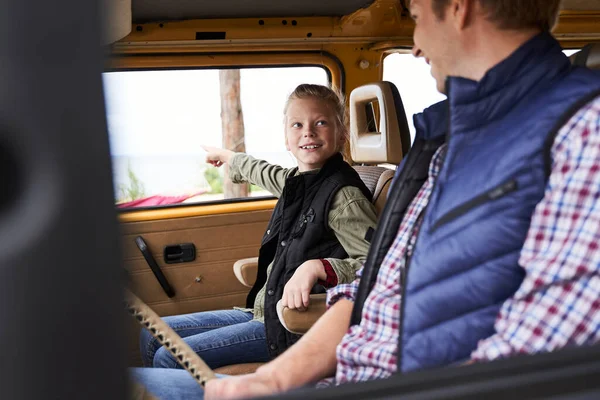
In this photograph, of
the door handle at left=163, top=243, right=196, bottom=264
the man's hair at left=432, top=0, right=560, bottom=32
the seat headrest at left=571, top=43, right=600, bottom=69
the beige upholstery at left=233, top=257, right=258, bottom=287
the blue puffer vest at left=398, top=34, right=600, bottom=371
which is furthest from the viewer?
the door handle at left=163, top=243, right=196, bottom=264

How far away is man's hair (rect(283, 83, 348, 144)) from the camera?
8.00ft

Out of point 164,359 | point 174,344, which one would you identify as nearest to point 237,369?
point 164,359

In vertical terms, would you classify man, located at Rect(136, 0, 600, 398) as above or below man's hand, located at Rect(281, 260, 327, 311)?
above

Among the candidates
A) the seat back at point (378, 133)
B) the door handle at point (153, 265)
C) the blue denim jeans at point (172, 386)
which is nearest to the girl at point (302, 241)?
the seat back at point (378, 133)

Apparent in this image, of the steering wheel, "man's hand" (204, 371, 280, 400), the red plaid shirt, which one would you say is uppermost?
the red plaid shirt

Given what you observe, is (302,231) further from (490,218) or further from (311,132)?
(490,218)

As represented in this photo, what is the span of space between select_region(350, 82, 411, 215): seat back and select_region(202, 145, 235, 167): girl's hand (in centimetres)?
59

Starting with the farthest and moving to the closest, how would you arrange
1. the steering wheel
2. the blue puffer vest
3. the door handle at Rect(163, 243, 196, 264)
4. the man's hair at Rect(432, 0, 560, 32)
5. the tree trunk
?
1. the tree trunk
2. the door handle at Rect(163, 243, 196, 264)
3. the steering wheel
4. the man's hair at Rect(432, 0, 560, 32)
5. the blue puffer vest

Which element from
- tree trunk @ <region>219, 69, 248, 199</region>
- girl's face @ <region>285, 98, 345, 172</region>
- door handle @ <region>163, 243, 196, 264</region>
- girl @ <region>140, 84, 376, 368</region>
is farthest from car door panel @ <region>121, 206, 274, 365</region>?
girl's face @ <region>285, 98, 345, 172</region>

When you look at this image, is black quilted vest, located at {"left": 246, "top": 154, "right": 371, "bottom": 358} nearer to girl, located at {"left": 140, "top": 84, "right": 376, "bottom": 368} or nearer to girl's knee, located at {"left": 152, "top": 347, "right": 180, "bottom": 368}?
girl, located at {"left": 140, "top": 84, "right": 376, "bottom": 368}

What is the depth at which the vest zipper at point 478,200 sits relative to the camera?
1051 mm

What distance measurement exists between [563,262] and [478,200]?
0.60ft

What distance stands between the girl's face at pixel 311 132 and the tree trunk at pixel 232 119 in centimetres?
66

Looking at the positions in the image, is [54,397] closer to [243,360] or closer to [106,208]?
[106,208]
